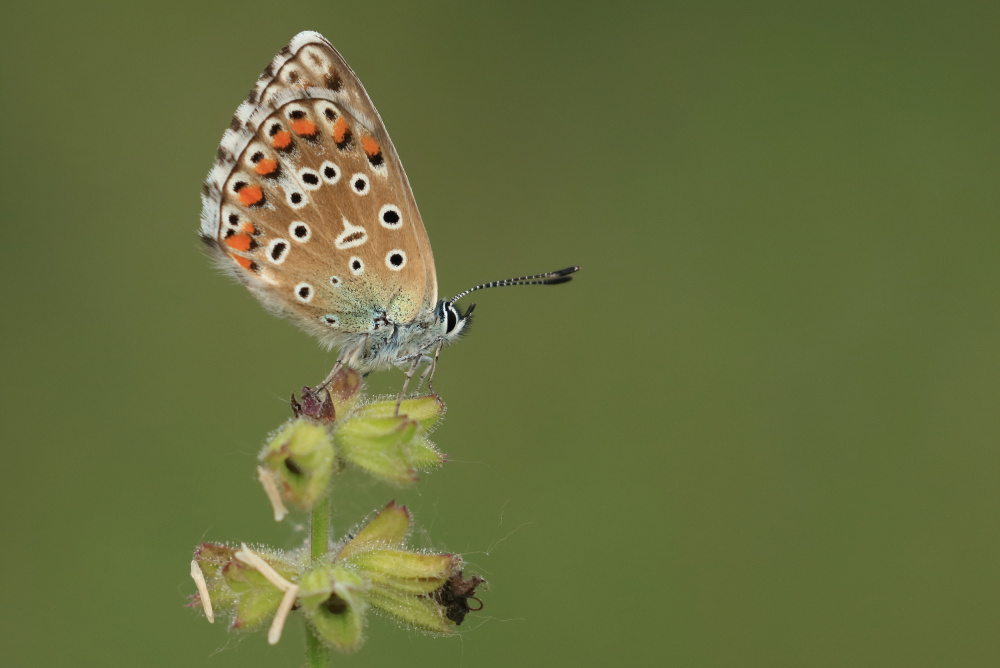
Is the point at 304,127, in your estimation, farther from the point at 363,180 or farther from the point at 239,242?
the point at 239,242

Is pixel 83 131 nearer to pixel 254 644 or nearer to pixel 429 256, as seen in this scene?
pixel 254 644

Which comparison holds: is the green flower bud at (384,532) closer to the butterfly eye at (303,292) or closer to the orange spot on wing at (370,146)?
the butterfly eye at (303,292)

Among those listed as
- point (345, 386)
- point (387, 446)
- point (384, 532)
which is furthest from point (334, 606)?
point (345, 386)

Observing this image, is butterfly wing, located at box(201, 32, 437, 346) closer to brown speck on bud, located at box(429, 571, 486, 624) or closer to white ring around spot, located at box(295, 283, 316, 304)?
white ring around spot, located at box(295, 283, 316, 304)

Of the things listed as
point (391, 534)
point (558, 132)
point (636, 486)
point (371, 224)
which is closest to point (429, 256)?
point (371, 224)

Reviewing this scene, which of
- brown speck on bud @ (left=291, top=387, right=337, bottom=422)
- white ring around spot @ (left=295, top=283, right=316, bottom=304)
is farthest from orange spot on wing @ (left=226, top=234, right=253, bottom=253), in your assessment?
brown speck on bud @ (left=291, top=387, right=337, bottom=422)

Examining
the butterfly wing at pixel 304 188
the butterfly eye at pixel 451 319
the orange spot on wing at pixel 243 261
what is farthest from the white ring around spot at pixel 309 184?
the butterfly eye at pixel 451 319

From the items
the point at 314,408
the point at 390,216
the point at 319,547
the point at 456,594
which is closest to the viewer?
the point at 319,547
